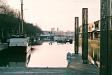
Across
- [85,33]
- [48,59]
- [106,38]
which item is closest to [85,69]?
[85,33]

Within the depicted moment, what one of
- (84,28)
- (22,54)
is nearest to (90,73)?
(84,28)

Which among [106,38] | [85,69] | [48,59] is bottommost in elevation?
[48,59]

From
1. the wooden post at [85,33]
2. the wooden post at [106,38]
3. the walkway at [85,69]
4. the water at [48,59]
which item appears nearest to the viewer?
the wooden post at [106,38]

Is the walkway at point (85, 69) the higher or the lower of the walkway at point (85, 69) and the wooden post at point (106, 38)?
the lower

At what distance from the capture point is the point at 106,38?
13531 millimetres

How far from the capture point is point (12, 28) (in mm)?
101750

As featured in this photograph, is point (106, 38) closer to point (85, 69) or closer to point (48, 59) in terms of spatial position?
point (85, 69)

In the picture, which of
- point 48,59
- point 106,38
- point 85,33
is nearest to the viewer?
point 106,38

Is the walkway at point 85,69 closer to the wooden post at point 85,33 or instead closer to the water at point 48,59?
the wooden post at point 85,33

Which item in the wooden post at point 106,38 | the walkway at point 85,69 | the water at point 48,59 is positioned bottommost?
the water at point 48,59

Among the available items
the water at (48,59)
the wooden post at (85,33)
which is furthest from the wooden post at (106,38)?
the water at (48,59)

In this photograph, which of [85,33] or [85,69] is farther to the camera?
[85,33]

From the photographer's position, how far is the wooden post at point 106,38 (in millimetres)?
13188

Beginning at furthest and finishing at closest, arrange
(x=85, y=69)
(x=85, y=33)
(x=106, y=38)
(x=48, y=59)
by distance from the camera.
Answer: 1. (x=48, y=59)
2. (x=85, y=33)
3. (x=85, y=69)
4. (x=106, y=38)
